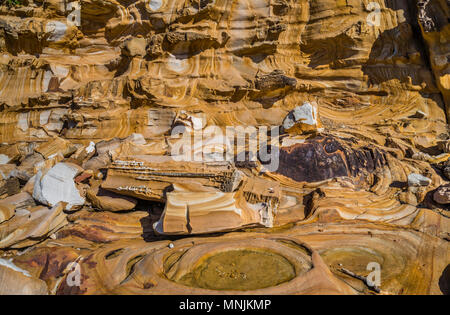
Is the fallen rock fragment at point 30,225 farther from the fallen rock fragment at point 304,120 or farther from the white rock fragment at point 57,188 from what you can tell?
the fallen rock fragment at point 304,120

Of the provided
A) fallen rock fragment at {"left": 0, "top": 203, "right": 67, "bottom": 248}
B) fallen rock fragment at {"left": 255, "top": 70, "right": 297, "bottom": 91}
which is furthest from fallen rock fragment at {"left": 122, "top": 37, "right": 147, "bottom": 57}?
fallen rock fragment at {"left": 0, "top": 203, "right": 67, "bottom": 248}

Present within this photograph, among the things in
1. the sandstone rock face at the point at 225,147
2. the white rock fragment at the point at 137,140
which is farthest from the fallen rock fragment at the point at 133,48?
the white rock fragment at the point at 137,140

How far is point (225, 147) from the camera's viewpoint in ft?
19.0

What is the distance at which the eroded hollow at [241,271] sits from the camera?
273 centimetres

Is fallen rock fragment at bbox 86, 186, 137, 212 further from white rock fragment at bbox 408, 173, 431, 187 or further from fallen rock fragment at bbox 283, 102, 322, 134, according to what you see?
white rock fragment at bbox 408, 173, 431, 187

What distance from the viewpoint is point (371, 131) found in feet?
22.8

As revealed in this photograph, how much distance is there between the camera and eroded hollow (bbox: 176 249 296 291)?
273cm

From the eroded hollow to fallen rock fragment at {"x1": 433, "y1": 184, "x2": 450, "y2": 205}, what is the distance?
8.93 ft

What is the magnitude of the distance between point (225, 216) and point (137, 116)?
486 cm

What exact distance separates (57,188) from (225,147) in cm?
285

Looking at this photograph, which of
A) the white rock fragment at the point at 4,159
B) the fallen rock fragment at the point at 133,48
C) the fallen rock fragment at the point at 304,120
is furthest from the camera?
the fallen rock fragment at the point at 133,48

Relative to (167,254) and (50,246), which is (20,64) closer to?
(50,246)

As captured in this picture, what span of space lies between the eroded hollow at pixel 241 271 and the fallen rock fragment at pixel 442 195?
2722 millimetres

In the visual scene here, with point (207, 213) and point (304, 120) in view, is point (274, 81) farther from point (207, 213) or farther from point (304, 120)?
point (207, 213)
